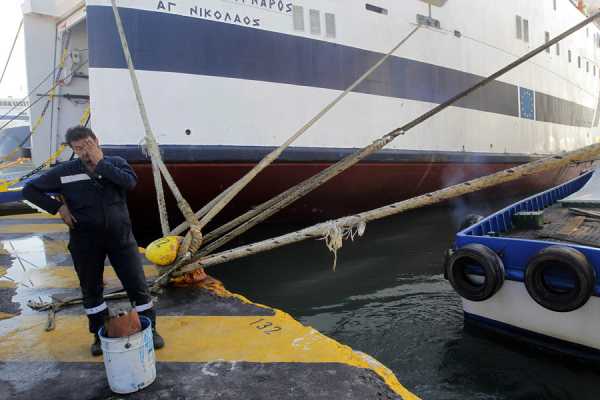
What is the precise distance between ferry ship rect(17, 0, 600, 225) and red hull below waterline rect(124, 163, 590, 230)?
0.08ft

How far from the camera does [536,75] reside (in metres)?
12.5

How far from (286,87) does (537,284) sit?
4.59m

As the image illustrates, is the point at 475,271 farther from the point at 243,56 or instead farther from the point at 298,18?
the point at 298,18

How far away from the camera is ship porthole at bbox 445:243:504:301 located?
355 cm

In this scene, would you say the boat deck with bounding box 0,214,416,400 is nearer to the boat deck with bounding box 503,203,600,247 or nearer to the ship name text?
the boat deck with bounding box 503,203,600,247

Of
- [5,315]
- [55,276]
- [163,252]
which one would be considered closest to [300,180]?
[163,252]

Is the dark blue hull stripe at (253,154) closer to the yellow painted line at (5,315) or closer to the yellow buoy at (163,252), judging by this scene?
the yellow buoy at (163,252)

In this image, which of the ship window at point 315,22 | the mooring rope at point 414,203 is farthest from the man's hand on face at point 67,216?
the ship window at point 315,22

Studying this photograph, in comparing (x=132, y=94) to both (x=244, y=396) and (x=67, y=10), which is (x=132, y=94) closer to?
(x=67, y=10)

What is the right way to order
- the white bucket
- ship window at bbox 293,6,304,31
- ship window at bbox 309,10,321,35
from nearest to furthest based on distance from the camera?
the white bucket
ship window at bbox 293,6,304,31
ship window at bbox 309,10,321,35

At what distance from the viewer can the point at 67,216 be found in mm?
2719

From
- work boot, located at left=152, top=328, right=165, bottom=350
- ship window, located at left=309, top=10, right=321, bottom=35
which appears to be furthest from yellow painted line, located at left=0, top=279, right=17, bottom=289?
ship window, located at left=309, top=10, right=321, bottom=35

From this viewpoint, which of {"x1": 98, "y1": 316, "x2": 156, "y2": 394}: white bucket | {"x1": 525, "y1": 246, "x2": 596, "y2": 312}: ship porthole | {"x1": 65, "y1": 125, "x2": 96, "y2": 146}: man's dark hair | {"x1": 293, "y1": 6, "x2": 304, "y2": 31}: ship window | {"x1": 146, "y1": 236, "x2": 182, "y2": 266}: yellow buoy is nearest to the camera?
{"x1": 98, "y1": 316, "x2": 156, "y2": 394}: white bucket

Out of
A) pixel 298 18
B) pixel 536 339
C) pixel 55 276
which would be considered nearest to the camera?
pixel 536 339
